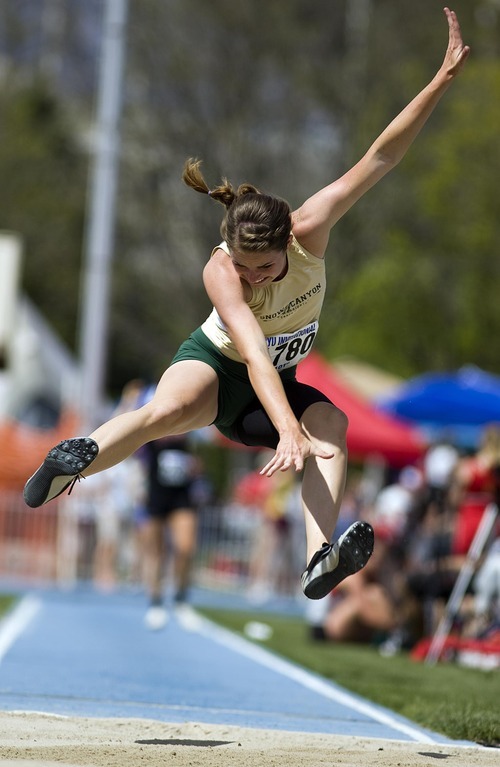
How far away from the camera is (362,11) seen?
3331 centimetres

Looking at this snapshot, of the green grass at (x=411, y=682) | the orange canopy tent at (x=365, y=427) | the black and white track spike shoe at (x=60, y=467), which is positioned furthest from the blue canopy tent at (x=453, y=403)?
the black and white track spike shoe at (x=60, y=467)

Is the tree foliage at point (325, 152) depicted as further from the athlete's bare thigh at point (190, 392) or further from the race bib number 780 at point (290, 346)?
the athlete's bare thigh at point (190, 392)

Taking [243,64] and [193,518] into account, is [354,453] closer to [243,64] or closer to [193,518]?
[193,518]

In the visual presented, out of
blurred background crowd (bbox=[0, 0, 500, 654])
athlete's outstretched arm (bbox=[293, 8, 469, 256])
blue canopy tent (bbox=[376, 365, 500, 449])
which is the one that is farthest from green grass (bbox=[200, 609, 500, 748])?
blue canopy tent (bbox=[376, 365, 500, 449])

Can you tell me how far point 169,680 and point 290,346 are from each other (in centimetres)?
317

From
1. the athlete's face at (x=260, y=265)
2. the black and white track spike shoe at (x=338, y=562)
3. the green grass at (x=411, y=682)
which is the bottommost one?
the green grass at (x=411, y=682)

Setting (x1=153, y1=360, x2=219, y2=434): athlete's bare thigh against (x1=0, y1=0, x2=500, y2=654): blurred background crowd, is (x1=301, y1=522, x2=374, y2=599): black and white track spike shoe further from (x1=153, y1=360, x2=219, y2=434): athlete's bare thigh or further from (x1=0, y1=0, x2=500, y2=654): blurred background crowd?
(x1=0, y1=0, x2=500, y2=654): blurred background crowd

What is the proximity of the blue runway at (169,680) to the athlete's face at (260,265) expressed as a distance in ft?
6.60

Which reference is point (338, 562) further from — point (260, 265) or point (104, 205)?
point (104, 205)

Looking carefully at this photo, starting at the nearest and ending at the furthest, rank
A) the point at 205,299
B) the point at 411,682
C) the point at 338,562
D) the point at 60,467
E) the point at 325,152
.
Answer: the point at 338,562 < the point at 60,467 < the point at 411,682 < the point at 325,152 < the point at 205,299

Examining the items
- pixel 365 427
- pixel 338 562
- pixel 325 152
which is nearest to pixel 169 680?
pixel 338 562

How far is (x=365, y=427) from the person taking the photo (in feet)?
66.4

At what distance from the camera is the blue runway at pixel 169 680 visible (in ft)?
21.5

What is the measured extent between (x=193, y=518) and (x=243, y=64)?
18914 millimetres
